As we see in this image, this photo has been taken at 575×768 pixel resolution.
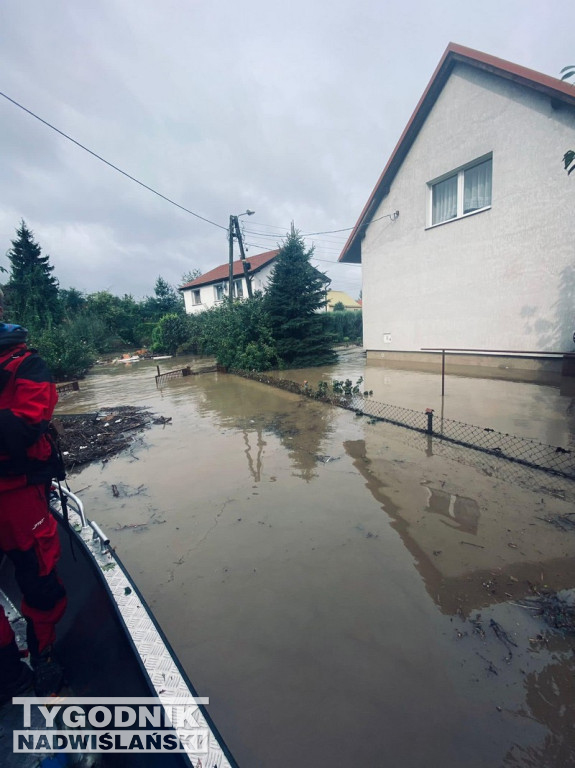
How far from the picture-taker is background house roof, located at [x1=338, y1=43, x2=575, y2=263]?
25.4 ft

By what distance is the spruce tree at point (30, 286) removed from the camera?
23609 mm

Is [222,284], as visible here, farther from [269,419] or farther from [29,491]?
[29,491]

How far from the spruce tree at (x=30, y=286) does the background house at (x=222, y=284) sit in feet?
36.7

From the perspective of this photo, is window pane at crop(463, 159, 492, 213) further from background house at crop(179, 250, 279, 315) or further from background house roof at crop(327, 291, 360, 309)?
background house roof at crop(327, 291, 360, 309)

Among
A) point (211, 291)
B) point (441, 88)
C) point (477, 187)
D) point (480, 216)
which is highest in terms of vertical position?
point (441, 88)

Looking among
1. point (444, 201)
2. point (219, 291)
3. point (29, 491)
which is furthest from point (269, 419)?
point (219, 291)

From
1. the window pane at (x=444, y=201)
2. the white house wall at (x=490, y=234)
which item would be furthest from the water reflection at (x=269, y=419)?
the window pane at (x=444, y=201)

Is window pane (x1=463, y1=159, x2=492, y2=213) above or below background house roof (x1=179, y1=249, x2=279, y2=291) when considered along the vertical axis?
below

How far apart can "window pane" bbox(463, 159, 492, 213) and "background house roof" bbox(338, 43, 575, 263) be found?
193cm

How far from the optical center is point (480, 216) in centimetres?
993

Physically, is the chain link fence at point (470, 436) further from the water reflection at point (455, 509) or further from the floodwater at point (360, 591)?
the water reflection at point (455, 509)

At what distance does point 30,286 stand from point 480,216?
3131cm

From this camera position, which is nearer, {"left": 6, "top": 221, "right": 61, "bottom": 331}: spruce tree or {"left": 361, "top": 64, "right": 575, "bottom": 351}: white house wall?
{"left": 361, "top": 64, "right": 575, "bottom": 351}: white house wall

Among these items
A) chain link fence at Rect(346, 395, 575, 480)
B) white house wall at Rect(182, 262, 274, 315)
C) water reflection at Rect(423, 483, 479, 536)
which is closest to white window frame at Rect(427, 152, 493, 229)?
chain link fence at Rect(346, 395, 575, 480)
